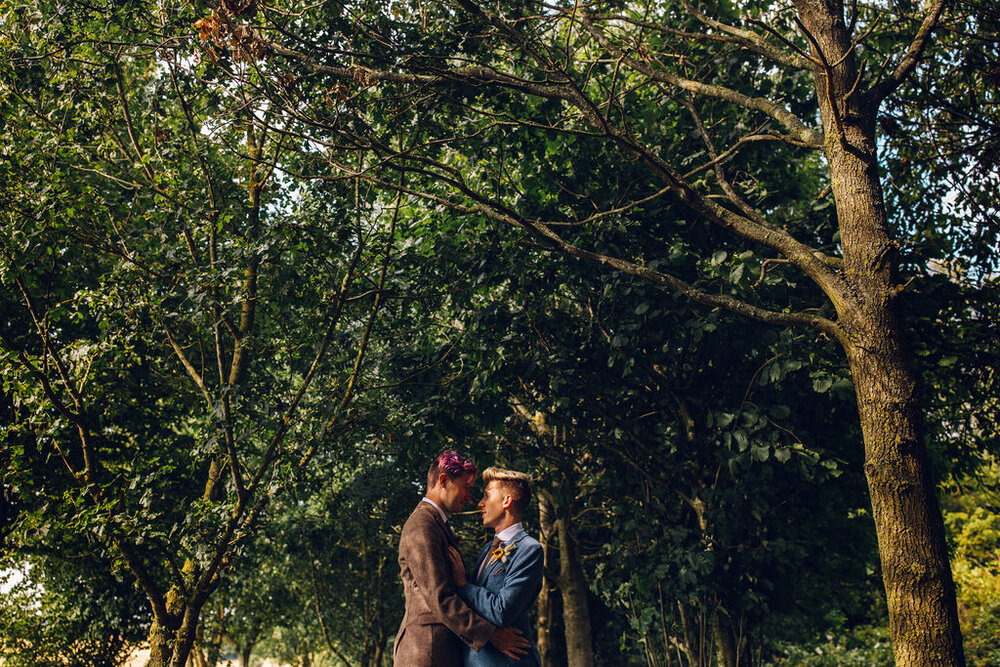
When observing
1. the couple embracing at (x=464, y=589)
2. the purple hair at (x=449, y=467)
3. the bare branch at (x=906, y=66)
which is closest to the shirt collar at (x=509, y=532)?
the couple embracing at (x=464, y=589)

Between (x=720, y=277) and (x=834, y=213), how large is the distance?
1958 mm

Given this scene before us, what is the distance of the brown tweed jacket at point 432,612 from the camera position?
4055 millimetres

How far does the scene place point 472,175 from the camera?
10352 millimetres

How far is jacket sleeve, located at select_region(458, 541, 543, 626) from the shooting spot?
13.5 ft

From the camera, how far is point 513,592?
13.6 ft

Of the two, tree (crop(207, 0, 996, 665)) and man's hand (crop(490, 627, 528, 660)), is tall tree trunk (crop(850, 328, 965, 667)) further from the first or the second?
man's hand (crop(490, 627, 528, 660))

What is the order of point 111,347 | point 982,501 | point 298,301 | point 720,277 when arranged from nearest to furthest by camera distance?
1. point 111,347
2. point 720,277
3. point 298,301
4. point 982,501

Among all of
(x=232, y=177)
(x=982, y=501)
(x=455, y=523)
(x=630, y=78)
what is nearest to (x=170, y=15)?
(x=232, y=177)

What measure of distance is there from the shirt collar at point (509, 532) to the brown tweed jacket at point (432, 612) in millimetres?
359

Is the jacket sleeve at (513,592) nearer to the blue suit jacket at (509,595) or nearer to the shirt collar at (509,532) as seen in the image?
the blue suit jacket at (509,595)

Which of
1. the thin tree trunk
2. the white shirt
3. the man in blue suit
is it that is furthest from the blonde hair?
the thin tree trunk

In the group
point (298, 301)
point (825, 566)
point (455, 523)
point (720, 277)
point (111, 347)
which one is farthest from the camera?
point (455, 523)

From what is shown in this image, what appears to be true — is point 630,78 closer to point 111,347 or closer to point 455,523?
point 111,347

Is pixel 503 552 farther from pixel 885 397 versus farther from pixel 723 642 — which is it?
pixel 723 642
